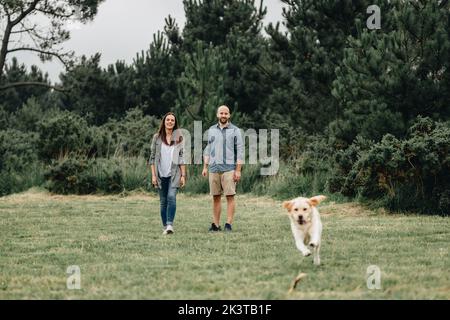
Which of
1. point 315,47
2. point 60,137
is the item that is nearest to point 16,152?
point 60,137

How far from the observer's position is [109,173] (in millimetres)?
20344

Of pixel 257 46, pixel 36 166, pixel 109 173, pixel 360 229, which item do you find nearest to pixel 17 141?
pixel 36 166

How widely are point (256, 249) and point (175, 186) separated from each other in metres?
2.65

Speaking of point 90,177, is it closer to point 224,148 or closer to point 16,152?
point 16,152

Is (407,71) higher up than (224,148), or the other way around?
(407,71)

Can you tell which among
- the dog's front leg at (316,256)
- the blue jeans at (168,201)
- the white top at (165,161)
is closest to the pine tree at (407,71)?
the white top at (165,161)

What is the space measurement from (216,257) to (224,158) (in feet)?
10.7

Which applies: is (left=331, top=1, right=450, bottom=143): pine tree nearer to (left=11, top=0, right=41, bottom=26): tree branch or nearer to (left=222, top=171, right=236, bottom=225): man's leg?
(left=222, top=171, right=236, bottom=225): man's leg

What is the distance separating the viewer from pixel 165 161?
10953mm

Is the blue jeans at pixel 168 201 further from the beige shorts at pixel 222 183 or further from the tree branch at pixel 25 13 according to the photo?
the tree branch at pixel 25 13

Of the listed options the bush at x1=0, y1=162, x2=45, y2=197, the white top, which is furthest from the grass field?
the bush at x1=0, y1=162, x2=45, y2=197

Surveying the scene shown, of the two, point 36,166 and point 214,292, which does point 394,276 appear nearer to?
point 214,292

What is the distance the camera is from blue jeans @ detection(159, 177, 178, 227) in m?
10.7

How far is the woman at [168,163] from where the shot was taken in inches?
429
